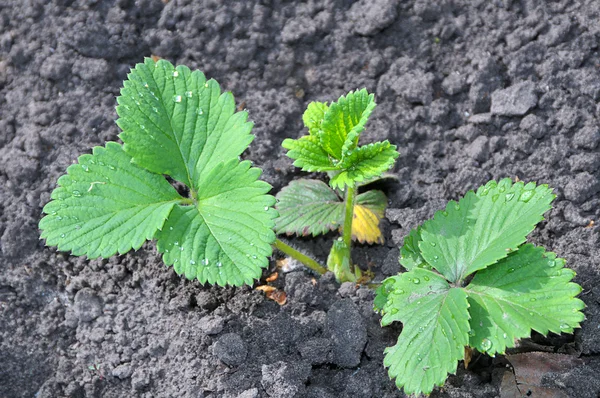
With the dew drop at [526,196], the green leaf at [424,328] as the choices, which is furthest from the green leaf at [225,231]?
the dew drop at [526,196]

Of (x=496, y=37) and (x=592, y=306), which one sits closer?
(x=592, y=306)

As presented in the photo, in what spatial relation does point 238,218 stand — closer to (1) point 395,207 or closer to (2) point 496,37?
(1) point 395,207

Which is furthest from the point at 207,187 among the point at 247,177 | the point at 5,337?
the point at 5,337

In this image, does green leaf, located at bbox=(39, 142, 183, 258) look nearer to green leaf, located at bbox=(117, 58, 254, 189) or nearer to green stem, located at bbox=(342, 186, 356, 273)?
green leaf, located at bbox=(117, 58, 254, 189)

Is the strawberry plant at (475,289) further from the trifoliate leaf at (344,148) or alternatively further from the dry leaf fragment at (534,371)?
the trifoliate leaf at (344,148)

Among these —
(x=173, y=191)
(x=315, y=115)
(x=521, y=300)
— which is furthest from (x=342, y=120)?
(x=521, y=300)

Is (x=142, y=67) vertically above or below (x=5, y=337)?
above

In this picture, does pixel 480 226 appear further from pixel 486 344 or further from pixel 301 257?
pixel 301 257
